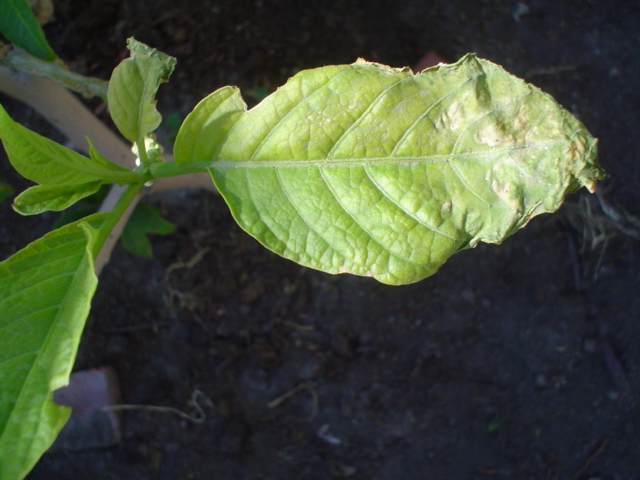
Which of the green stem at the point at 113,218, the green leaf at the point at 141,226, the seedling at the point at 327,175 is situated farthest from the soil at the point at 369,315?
the seedling at the point at 327,175

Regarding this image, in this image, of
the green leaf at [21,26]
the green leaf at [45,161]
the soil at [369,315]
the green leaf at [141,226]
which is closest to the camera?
the green leaf at [45,161]

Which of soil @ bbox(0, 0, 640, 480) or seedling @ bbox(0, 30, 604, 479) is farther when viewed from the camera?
soil @ bbox(0, 0, 640, 480)

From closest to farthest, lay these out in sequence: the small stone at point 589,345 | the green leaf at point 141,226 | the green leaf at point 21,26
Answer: the green leaf at point 21,26, the green leaf at point 141,226, the small stone at point 589,345

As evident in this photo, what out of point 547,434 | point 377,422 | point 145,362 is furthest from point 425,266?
point 547,434

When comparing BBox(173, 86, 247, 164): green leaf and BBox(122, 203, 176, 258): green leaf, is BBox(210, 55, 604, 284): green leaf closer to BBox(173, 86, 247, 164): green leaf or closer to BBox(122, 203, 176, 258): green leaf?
BBox(173, 86, 247, 164): green leaf

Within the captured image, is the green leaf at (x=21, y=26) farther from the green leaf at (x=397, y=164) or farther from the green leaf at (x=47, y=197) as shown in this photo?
the green leaf at (x=397, y=164)

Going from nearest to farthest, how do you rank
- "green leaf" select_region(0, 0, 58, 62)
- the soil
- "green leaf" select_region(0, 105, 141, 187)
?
"green leaf" select_region(0, 105, 141, 187), "green leaf" select_region(0, 0, 58, 62), the soil

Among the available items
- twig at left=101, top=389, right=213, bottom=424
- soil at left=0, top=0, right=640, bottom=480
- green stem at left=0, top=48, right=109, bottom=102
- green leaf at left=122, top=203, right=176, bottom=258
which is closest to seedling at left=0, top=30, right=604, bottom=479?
green stem at left=0, top=48, right=109, bottom=102
